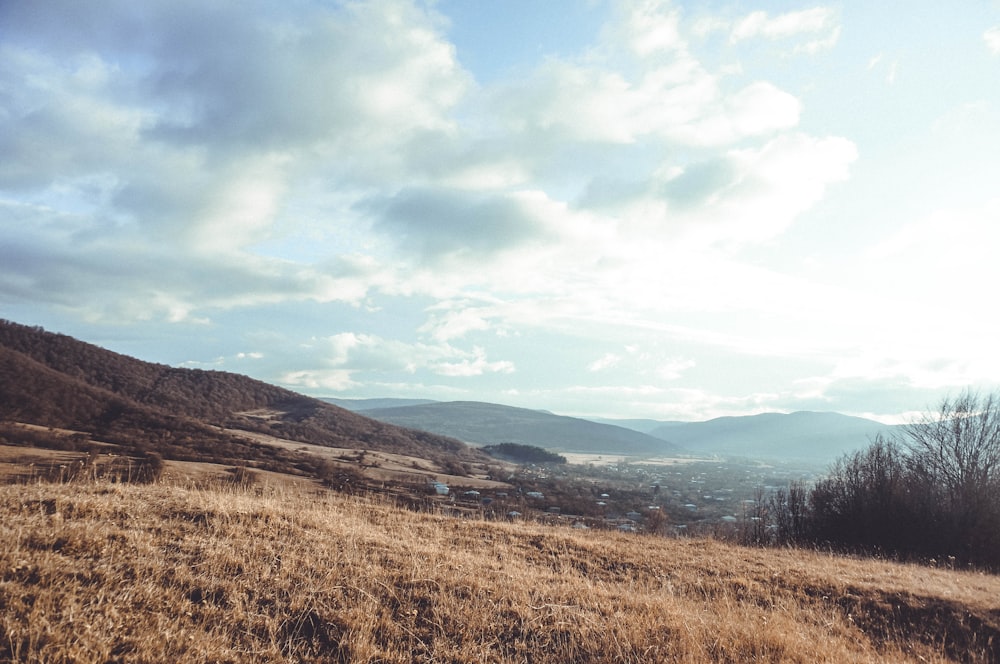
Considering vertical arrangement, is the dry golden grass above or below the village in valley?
above

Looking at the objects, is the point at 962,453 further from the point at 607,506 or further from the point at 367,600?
the point at 367,600

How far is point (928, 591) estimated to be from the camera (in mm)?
11656

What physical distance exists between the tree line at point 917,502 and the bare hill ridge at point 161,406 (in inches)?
1577

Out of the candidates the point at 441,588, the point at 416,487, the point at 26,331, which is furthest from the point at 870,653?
the point at 26,331

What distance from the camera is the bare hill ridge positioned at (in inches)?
1399

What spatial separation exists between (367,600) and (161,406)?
60.4 meters

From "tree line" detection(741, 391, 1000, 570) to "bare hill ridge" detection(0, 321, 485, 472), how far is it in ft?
131

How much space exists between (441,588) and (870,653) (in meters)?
7.05

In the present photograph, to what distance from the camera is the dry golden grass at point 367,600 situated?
556 centimetres

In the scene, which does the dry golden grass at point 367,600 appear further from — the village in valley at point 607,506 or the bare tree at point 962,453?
the bare tree at point 962,453

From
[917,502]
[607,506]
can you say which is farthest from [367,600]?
[607,506]

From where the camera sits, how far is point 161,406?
54.6 m

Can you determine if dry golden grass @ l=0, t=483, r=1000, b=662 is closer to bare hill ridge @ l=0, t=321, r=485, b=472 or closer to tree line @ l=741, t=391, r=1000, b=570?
tree line @ l=741, t=391, r=1000, b=570

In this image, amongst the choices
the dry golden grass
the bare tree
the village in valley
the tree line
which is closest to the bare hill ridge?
the village in valley
